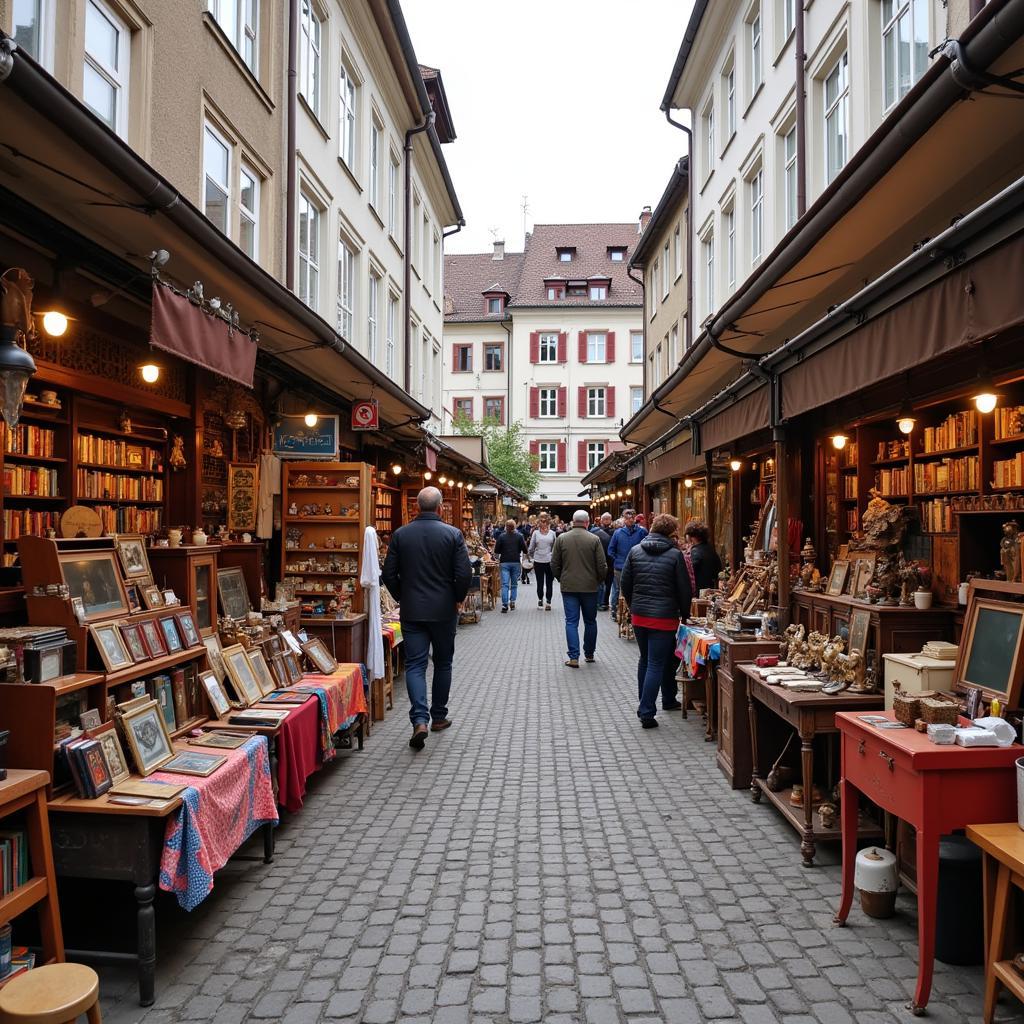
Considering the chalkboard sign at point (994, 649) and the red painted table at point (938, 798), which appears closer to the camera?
the red painted table at point (938, 798)

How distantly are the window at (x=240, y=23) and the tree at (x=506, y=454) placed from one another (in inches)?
1134

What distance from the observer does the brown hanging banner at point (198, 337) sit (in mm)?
4664

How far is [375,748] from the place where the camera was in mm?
7527

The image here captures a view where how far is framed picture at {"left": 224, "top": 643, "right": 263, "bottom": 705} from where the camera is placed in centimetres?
571

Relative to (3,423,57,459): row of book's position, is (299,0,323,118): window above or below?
above

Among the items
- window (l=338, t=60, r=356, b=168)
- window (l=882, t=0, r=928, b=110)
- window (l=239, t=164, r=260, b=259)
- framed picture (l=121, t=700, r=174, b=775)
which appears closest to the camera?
framed picture (l=121, t=700, r=174, b=775)

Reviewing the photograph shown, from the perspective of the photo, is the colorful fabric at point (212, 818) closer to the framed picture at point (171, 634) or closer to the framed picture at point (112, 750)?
the framed picture at point (112, 750)

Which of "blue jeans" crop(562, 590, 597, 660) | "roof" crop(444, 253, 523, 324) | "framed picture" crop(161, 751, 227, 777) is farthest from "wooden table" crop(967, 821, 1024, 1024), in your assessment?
"roof" crop(444, 253, 523, 324)

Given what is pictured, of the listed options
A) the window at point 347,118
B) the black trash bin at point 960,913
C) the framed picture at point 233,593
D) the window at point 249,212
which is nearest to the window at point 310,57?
the window at point 347,118

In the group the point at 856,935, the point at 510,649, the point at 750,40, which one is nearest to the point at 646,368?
the point at 750,40

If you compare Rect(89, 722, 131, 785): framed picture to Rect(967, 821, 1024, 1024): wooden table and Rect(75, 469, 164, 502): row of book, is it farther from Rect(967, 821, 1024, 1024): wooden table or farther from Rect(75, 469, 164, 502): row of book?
Result: Rect(967, 821, 1024, 1024): wooden table

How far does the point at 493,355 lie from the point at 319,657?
39.2m

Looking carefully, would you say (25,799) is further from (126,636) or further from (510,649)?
(510,649)

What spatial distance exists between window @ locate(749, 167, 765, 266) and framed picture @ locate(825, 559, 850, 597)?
28.8 ft
